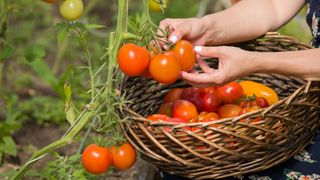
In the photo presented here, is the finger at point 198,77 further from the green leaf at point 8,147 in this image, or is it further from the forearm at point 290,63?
the green leaf at point 8,147

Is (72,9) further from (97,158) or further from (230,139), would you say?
(230,139)

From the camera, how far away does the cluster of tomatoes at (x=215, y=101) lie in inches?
86.4

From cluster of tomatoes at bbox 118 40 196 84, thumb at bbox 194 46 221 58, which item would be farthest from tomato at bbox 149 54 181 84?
thumb at bbox 194 46 221 58

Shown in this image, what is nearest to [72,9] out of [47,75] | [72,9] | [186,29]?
[72,9]

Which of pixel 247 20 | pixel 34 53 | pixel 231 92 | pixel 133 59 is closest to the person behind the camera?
pixel 133 59

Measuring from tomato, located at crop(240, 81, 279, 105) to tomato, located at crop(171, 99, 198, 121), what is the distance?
0.26m

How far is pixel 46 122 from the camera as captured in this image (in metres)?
3.43

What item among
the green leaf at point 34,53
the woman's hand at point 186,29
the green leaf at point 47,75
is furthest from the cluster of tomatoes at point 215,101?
the green leaf at point 47,75

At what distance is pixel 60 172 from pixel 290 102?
2.54ft

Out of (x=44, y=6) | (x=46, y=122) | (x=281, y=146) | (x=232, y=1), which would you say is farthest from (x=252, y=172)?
(x=44, y=6)

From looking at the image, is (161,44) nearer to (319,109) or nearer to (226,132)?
(226,132)

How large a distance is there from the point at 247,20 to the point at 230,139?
0.64 m

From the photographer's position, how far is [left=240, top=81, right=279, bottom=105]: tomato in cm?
232

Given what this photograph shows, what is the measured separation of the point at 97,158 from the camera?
1960mm
